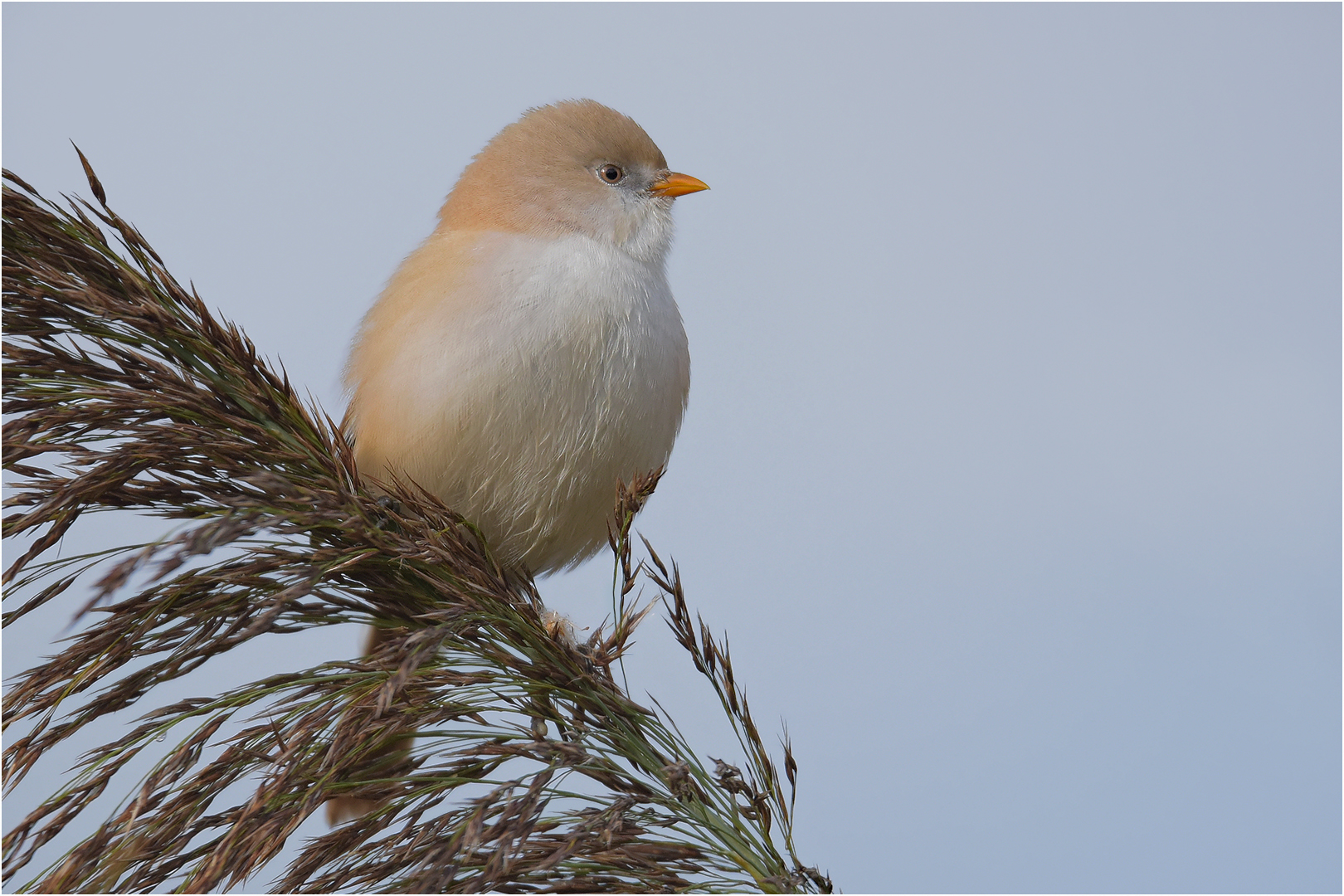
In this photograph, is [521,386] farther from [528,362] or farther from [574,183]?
[574,183]

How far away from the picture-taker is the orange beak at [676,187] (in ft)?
9.14

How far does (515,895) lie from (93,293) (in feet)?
3.69

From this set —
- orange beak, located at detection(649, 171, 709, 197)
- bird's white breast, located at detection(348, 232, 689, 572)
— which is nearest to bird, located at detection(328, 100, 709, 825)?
bird's white breast, located at detection(348, 232, 689, 572)

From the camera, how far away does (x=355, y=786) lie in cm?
177

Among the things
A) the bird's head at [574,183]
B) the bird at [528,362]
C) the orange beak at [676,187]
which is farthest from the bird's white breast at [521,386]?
the orange beak at [676,187]

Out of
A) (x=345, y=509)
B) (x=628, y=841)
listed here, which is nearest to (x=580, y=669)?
(x=628, y=841)

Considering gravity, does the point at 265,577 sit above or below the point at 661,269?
below

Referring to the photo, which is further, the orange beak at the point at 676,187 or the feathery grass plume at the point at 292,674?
the orange beak at the point at 676,187

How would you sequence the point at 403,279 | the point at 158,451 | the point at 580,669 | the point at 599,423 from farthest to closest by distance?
1. the point at 403,279
2. the point at 599,423
3. the point at 580,669
4. the point at 158,451

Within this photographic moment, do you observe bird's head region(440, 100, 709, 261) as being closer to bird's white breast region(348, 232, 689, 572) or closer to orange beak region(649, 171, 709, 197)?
orange beak region(649, 171, 709, 197)

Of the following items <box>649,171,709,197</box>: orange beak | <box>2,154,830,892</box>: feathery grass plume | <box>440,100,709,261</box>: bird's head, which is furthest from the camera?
<box>649,171,709,197</box>: orange beak

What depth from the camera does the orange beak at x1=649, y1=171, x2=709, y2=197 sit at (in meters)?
2.79

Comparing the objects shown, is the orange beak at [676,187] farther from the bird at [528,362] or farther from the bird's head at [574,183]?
the bird at [528,362]

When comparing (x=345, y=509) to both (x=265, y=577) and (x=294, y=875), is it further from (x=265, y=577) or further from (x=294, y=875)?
(x=294, y=875)
